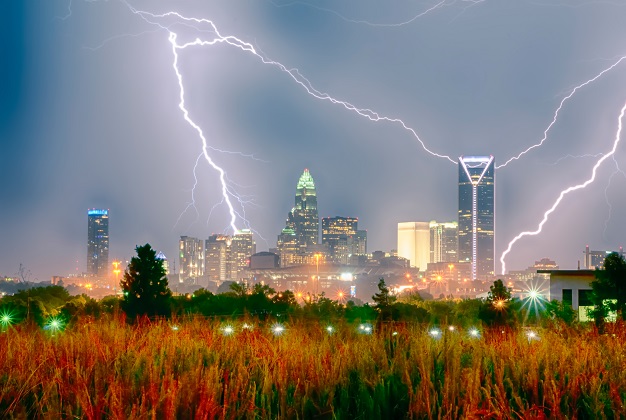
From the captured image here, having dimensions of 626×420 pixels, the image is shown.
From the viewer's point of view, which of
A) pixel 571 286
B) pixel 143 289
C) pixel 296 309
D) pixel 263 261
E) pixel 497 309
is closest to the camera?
pixel 497 309

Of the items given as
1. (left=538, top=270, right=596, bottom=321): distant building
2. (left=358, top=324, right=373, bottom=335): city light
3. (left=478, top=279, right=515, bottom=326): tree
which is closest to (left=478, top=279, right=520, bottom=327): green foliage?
(left=478, top=279, right=515, bottom=326): tree

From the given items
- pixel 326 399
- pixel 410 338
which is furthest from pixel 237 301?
pixel 326 399

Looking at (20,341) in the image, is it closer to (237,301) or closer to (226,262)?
(237,301)

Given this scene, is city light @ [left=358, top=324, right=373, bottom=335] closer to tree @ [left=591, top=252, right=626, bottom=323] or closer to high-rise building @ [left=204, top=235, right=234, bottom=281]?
tree @ [left=591, top=252, right=626, bottom=323]

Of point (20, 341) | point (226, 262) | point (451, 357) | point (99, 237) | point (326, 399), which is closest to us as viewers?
point (326, 399)

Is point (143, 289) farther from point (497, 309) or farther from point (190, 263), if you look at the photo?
point (190, 263)

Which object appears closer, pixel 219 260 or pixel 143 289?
pixel 143 289

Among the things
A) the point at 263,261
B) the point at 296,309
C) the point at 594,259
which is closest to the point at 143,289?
the point at 296,309
